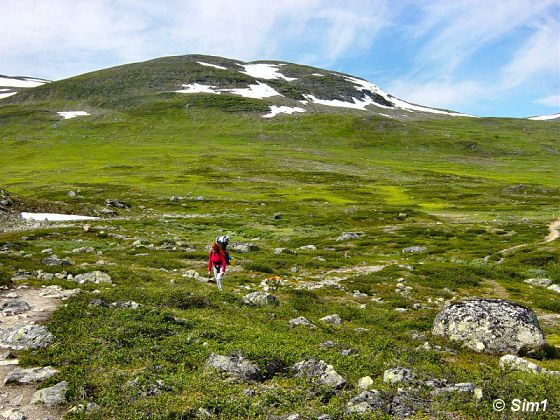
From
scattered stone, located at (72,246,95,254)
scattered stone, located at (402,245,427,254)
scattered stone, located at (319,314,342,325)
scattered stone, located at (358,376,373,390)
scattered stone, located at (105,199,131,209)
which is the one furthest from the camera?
scattered stone, located at (105,199,131,209)

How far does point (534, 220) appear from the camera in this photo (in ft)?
204

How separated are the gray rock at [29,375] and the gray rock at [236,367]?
13.1 ft

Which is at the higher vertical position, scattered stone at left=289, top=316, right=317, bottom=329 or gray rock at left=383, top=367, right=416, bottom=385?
gray rock at left=383, top=367, right=416, bottom=385

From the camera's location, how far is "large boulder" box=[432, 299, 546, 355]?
14344 millimetres

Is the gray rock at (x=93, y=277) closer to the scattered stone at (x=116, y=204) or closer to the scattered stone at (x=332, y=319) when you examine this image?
the scattered stone at (x=332, y=319)

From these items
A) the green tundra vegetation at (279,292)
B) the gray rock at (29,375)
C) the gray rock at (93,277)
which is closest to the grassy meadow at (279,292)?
the green tundra vegetation at (279,292)

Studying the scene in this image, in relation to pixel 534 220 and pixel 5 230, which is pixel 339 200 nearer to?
pixel 534 220

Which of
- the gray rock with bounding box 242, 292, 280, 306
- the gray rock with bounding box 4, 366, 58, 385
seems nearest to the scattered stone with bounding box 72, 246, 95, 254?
the gray rock with bounding box 242, 292, 280, 306

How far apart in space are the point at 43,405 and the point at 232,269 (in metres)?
19.7

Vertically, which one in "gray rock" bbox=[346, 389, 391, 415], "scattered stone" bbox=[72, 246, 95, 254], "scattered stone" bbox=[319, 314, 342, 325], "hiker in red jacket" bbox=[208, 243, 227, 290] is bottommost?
"scattered stone" bbox=[72, 246, 95, 254]

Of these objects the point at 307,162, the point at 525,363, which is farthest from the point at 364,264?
the point at 307,162

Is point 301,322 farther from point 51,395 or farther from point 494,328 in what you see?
point 51,395

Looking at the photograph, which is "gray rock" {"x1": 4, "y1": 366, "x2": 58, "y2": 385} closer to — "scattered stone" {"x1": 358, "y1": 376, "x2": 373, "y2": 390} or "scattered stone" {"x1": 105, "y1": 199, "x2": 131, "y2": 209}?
"scattered stone" {"x1": 358, "y1": 376, "x2": 373, "y2": 390}

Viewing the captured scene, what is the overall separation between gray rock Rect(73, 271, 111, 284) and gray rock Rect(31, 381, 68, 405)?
11870mm
